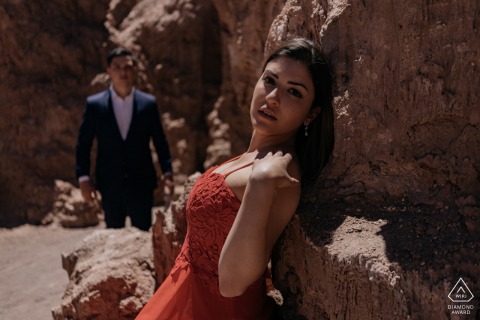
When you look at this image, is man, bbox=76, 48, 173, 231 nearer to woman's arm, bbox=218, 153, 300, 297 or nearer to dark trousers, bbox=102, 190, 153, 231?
dark trousers, bbox=102, 190, 153, 231

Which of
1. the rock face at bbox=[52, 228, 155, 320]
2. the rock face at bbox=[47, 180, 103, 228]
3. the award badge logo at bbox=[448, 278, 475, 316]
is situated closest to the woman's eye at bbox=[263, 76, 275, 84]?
the award badge logo at bbox=[448, 278, 475, 316]

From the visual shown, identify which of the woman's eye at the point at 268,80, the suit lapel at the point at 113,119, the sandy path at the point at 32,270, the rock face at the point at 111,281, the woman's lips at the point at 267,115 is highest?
the woman's eye at the point at 268,80

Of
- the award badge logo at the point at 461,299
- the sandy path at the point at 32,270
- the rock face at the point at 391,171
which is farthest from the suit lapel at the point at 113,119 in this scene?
the award badge logo at the point at 461,299

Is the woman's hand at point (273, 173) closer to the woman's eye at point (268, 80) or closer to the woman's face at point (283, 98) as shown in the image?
the woman's face at point (283, 98)

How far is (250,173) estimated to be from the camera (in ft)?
5.76

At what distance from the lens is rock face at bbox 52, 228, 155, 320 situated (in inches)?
109

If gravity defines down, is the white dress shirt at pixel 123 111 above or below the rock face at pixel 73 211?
above

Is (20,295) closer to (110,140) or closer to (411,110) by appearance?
(110,140)

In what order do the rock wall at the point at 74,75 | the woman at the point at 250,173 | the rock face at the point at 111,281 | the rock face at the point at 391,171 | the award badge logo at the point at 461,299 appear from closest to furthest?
1. the award badge logo at the point at 461,299
2. the rock face at the point at 391,171
3. the woman at the point at 250,173
4. the rock face at the point at 111,281
5. the rock wall at the point at 74,75

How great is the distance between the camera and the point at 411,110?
1684 mm

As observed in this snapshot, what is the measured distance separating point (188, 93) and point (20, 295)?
155 inches

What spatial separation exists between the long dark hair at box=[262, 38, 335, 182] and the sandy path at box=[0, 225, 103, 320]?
2.59 m

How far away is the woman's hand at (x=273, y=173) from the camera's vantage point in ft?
5.22

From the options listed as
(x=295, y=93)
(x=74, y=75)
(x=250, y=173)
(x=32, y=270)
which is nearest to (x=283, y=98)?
(x=295, y=93)
